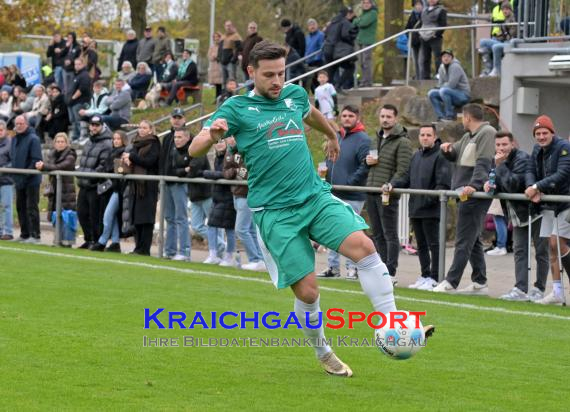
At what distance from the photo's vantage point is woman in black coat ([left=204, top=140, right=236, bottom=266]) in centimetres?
1705

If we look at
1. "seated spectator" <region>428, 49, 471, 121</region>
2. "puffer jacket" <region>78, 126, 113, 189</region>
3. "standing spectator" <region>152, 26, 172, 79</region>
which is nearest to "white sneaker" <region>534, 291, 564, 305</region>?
"puffer jacket" <region>78, 126, 113, 189</region>

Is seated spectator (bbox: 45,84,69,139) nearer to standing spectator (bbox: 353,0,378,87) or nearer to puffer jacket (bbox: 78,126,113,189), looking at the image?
standing spectator (bbox: 353,0,378,87)

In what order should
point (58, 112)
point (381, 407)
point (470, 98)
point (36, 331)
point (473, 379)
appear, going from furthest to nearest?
point (58, 112) < point (470, 98) < point (36, 331) < point (473, 379) < point (381, 407)

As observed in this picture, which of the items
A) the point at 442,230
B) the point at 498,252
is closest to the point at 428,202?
the point at 442,230

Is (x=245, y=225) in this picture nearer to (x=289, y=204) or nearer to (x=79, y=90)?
(x=289, y=204)

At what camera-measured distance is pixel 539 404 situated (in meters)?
7.25

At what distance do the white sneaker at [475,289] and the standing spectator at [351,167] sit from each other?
1848 mm

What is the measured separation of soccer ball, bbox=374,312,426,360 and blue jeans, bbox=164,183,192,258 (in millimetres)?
10264

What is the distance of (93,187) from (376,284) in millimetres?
12008

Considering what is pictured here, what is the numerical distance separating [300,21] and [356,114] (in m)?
37.0

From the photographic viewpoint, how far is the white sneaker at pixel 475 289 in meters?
14.3

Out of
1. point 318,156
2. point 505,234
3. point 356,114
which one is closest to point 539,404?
point 356,114

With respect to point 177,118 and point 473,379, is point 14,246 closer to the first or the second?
point 177,118

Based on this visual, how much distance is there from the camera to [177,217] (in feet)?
58.8
